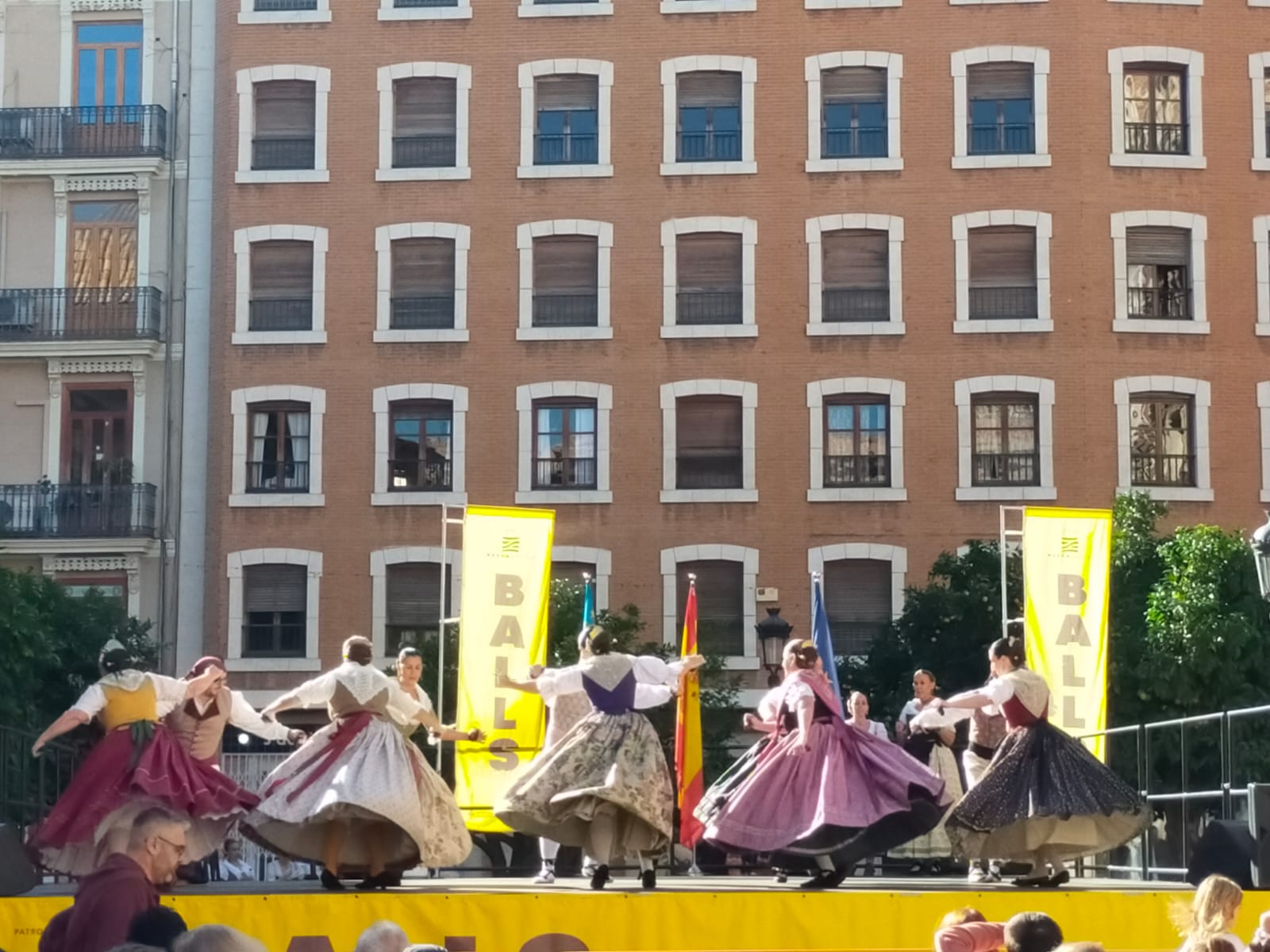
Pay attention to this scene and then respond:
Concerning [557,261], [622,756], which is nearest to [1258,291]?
[557,261]

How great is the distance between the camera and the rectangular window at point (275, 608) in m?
36.3

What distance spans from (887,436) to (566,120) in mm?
7490

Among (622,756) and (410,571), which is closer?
(622,756)

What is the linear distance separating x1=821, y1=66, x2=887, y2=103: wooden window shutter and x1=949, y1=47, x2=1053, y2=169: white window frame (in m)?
1.21

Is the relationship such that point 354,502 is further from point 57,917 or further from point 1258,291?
point 57,917

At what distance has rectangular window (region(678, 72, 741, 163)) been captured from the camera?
1455 inches

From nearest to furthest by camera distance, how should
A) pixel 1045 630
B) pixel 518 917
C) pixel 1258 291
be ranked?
pixel 518 917 < pixel 1045 630 < pixel 1258 291

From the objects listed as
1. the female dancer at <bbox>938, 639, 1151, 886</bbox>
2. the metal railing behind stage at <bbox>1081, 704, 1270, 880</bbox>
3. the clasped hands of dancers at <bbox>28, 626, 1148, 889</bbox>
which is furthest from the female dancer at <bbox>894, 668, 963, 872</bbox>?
the clasped hands of dancers at <bbox>28, 626, 1148, 889</bbox>

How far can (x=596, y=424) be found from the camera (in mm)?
36375

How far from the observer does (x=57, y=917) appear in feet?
25.4

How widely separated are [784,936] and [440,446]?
81.9ft

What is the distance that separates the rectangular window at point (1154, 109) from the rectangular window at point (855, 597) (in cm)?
809

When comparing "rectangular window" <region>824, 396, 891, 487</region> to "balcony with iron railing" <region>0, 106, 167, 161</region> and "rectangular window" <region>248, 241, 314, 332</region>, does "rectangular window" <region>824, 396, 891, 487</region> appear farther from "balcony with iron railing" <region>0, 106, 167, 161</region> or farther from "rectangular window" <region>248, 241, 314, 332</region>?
"balcony with iron railing" <region>0, 106, 167, 161</region>

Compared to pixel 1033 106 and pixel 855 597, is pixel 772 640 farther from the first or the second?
pixel 1033 106
